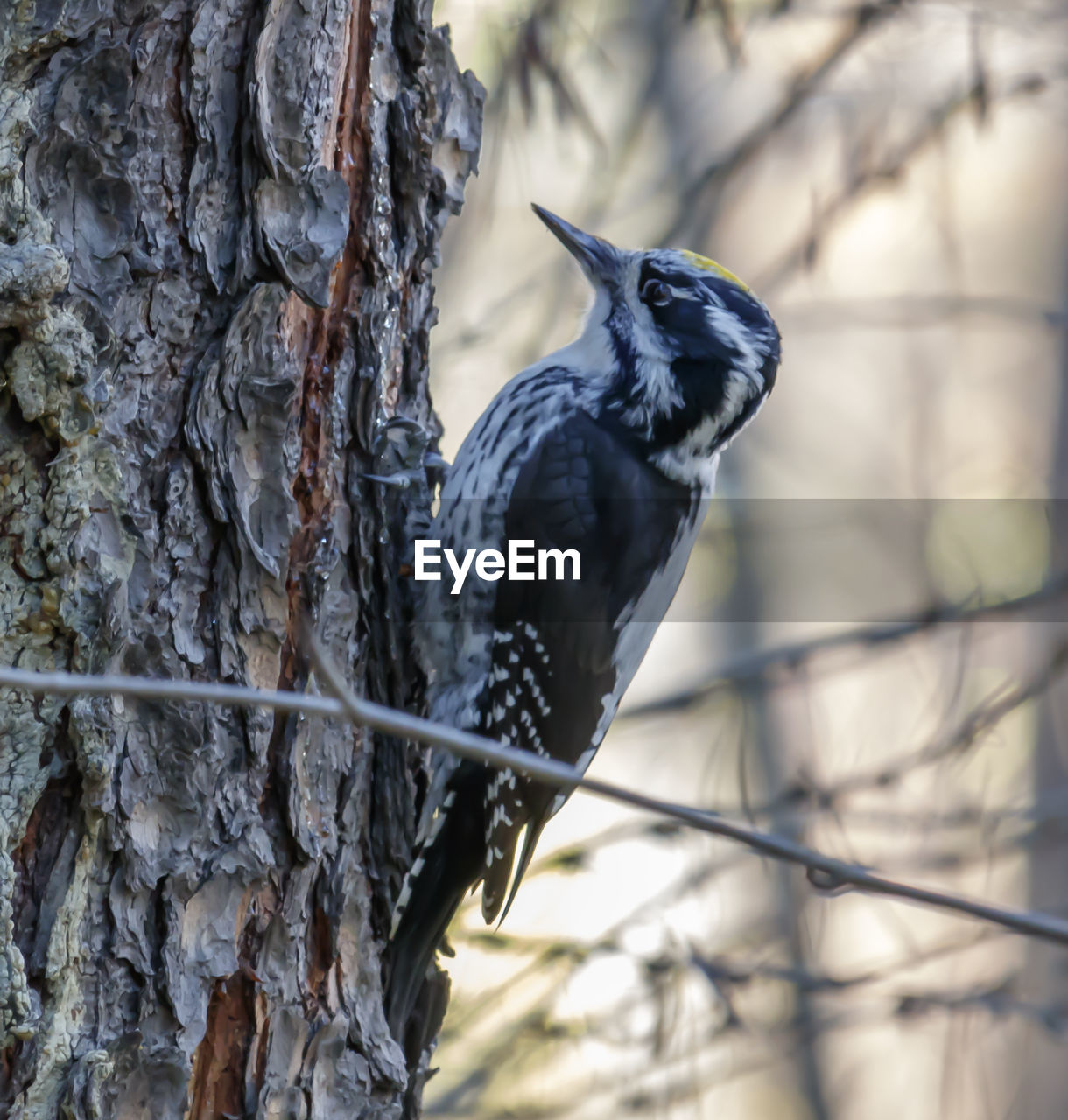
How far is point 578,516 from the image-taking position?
2.70 meters

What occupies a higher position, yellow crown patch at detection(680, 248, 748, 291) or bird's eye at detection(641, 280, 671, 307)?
yellow crown patch at detection(680, 248, 748, 291)

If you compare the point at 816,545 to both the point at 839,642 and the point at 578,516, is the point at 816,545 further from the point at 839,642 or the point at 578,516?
the point at 578,516

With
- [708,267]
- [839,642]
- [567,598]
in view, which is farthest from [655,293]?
[839,642]

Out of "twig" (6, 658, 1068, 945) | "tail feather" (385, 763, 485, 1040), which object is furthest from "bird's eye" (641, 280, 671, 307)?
"twig" (6, 658, 1068, 945)

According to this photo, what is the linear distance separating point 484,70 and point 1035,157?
3.63 metres

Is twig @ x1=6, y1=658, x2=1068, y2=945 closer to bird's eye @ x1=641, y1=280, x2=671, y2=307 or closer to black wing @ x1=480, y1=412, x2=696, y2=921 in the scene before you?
black wing @ x1=480, y1=412, x2=696, y2=921

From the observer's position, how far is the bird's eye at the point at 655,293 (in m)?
2.93

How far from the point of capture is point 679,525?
112 inches

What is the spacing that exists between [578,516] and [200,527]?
1021 mm

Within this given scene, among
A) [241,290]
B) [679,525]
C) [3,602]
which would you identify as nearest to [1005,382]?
[679,525]

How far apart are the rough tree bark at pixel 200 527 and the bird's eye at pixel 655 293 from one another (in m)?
0.82

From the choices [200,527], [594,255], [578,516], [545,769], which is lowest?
[545,769]

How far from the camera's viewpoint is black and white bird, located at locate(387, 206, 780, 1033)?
2.55m

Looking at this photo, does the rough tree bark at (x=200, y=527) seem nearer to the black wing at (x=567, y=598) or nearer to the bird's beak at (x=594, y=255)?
the black wing at (x=567, y=598)
